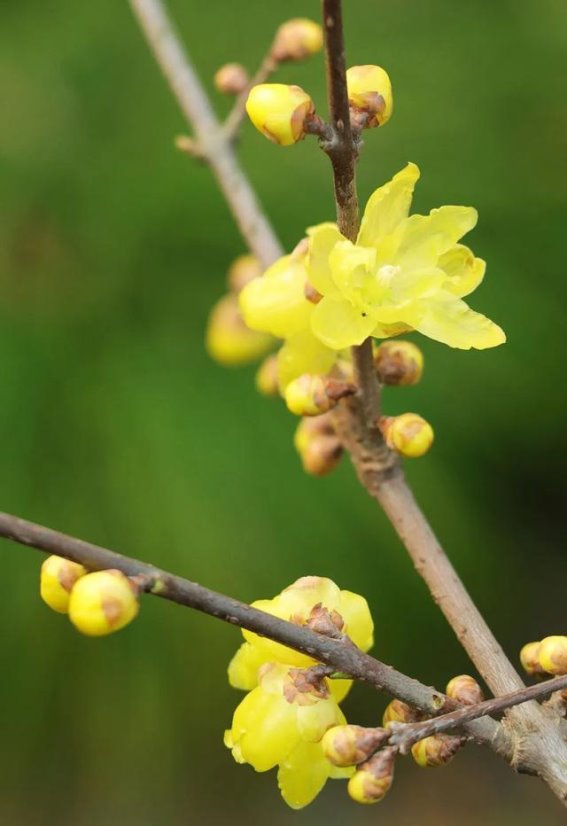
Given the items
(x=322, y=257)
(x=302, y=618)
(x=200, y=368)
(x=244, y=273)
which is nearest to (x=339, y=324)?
(x=322, y=257)

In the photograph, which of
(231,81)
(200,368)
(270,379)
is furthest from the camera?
(200,368)

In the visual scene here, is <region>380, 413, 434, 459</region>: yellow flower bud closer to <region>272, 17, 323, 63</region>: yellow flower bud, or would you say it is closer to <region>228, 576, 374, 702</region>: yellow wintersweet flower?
<region>228, 576, 374, 702</region>: yellow wintersweet flower

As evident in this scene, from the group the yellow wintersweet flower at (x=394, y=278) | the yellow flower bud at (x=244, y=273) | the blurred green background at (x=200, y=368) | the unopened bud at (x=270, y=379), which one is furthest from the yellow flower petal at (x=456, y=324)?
the blurred green background at (x=200, y=368)

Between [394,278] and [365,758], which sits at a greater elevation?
[394,278]

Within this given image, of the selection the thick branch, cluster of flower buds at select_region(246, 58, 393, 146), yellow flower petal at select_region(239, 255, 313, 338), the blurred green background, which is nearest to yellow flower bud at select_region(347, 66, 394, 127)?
cluster of flower buds at select_region(246, 58, 393, 146)

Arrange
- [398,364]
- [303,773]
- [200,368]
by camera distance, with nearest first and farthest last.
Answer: [303,773]
[398,364]
[200,368]

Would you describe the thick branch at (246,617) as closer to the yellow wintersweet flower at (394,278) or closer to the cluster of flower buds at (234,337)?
the yellow wintersweet flower at (394,278)

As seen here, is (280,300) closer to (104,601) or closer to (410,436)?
(410,436)
